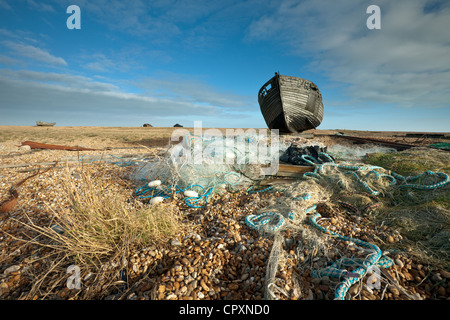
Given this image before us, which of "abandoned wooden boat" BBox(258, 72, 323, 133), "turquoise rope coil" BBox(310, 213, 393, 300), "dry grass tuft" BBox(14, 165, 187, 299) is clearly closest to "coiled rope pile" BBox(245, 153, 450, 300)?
"turquoise rope coil" BBox(310, 213, 393, 300)

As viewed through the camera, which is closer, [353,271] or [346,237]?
[353,271]

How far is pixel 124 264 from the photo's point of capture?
2.09 meters

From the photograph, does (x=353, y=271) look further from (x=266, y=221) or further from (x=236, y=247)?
(x=236, y=247)

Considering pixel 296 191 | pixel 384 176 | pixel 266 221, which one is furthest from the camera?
pixel 384 176

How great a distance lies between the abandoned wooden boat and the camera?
11.4 m

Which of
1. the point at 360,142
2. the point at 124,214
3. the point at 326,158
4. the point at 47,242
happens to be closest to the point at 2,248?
the point at 47,242

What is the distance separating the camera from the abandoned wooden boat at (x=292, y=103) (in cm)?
A: 1138

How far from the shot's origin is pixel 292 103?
11.6 meters

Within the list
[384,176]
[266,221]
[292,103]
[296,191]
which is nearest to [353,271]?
[266,221]

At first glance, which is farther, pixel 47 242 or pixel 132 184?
pixel 132 184

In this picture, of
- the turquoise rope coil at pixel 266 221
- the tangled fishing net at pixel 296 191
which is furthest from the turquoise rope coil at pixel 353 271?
the turquoise rope coil at pixel 266 221

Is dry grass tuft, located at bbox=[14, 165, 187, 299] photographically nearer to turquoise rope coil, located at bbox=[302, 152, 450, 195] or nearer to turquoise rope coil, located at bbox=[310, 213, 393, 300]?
turquoise rope coil, located at bbox=[310, 213, 393, 300]
